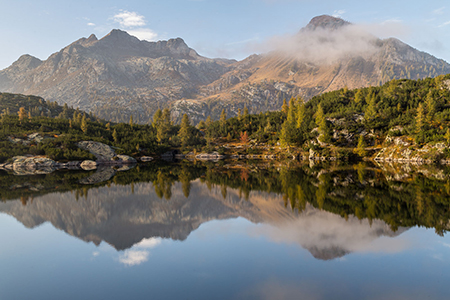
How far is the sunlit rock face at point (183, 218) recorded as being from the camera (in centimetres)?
1449

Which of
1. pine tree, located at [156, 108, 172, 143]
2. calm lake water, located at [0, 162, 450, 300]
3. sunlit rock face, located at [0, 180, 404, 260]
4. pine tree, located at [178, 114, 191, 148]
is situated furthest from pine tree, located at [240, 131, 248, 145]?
calm lake water, located at [0, 162, 450, 300]

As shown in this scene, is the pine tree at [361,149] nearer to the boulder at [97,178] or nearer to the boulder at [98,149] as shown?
the boulder at [97,178]

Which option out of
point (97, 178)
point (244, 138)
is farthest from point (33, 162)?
point (244, 138)

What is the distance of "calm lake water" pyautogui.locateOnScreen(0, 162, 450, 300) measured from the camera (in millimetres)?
9727

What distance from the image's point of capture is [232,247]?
46.4 ft

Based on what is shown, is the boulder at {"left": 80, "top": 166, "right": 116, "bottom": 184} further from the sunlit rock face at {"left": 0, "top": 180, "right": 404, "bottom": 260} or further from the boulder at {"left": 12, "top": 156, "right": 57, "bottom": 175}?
the boulder at {"left": 12, "top": 156, "right": 57, "bottom": 175}

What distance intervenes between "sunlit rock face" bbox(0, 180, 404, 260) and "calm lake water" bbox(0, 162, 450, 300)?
4.1 inches

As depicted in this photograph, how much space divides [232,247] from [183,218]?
7171 millimetres

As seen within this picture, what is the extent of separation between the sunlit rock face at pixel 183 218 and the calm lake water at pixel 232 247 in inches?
4.1

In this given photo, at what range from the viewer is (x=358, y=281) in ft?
32.5

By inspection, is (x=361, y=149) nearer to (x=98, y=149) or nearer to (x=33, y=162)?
(x=98, y=149)

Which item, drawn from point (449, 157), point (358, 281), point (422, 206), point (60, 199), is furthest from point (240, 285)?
point (449, 157)

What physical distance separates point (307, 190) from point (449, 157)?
63.7 m

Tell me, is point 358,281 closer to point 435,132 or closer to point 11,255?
point 11,255
